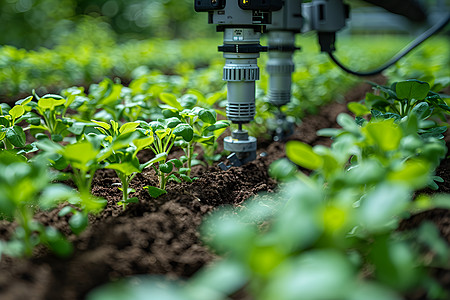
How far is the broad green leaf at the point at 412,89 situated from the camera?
4.37 ft

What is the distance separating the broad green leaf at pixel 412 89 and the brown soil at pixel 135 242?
0.30m

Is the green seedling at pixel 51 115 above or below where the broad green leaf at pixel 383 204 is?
below

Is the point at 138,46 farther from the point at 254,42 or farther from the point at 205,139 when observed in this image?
the point at 205,139

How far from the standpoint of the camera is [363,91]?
358cm

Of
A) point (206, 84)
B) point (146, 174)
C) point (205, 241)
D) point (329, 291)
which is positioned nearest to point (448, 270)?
point (329, 291)

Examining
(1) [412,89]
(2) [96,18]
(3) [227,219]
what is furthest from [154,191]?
(2) [96,18]

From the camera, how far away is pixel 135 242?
0.92 metres

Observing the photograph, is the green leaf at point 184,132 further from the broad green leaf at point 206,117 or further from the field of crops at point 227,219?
the broad green leaf at point 206,117

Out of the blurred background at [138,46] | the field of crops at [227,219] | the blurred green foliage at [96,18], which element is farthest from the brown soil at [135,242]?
the blurred green foliage at [96,18]

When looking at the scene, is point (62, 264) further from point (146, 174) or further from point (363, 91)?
point (363, 91)

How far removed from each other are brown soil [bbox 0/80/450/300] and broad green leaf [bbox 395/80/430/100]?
0.99ft

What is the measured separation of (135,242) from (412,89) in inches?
37.9

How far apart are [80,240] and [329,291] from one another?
24.4 inches

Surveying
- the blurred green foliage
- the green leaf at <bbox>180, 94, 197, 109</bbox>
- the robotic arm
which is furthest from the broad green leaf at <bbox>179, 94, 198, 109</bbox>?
the blurred green foliage
